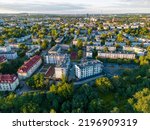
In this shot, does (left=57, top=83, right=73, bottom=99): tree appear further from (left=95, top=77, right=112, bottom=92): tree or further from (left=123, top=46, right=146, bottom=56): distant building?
(left=123, top=46, right=146, bottom=56): distant building

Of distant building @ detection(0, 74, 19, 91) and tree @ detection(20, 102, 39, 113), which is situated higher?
tree @ detection(20, 102, 39, 113)

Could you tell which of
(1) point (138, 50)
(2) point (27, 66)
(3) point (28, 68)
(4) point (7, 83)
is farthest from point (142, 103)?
(1) point (138, 50)

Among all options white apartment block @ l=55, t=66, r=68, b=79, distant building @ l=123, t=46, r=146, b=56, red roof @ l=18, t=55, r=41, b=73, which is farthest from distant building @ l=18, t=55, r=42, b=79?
distant building @ l=123, t=46, r=146, b=56

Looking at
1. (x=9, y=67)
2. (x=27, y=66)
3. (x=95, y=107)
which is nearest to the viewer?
(x=95, y=107)

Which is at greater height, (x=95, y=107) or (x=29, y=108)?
(x=29, y=108)

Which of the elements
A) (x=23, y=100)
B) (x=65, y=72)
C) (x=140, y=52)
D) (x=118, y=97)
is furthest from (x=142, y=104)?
(x=140, y=52)

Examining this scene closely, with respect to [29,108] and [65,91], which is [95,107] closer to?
[65,91]

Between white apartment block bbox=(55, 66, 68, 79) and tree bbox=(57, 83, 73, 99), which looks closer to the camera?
tree bbox=(57, 83, 73, 99)

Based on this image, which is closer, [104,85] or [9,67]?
[104,85]

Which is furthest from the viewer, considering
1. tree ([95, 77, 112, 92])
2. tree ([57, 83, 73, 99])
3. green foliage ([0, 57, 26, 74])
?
green foliage ([0, 57, 26, 74])
